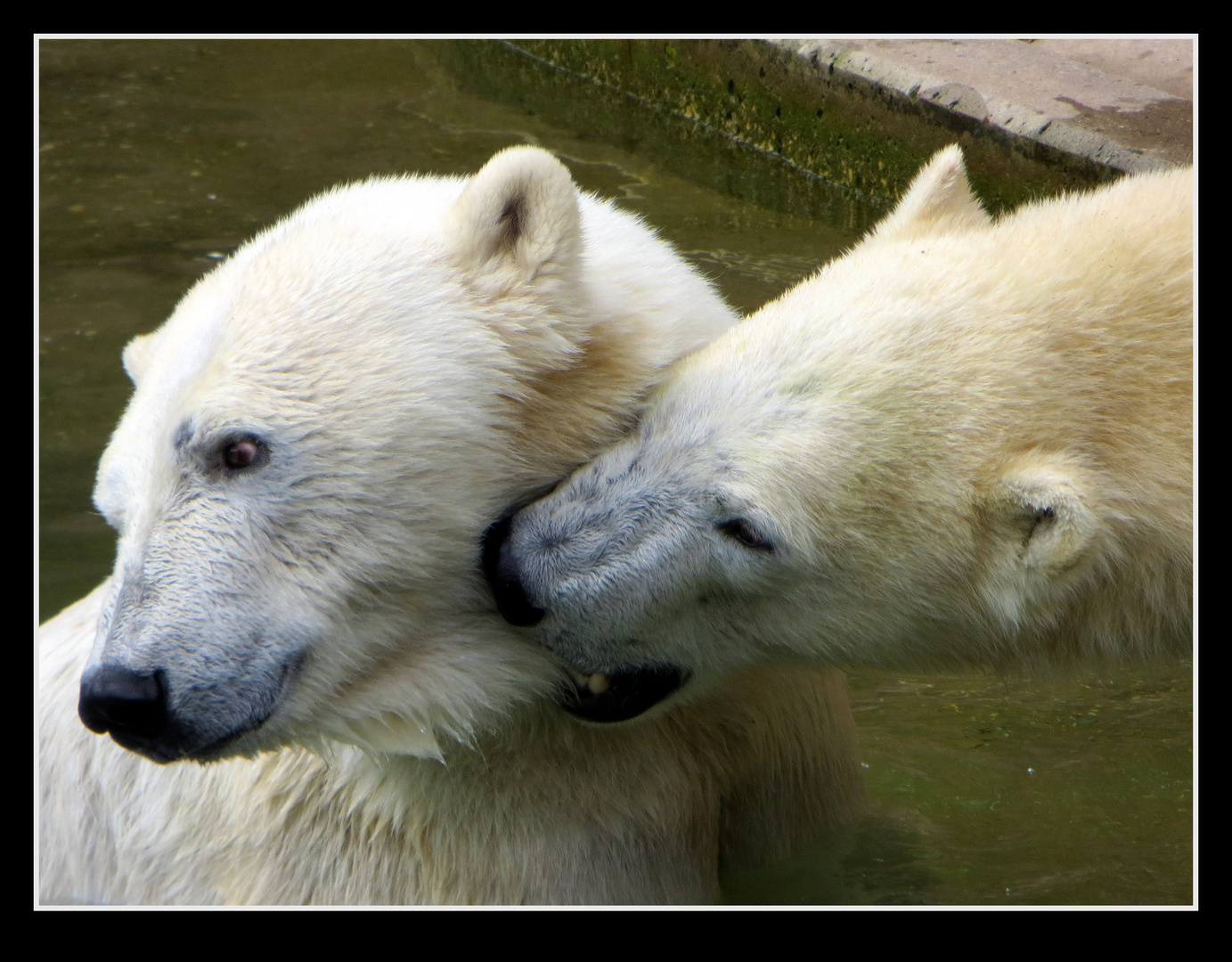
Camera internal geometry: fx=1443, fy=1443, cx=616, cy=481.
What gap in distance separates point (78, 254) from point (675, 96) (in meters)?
2.97

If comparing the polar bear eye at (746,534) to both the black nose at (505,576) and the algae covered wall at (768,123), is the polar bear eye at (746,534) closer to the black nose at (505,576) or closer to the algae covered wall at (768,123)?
the black nose at (505,576)

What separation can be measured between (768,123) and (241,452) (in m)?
4.96

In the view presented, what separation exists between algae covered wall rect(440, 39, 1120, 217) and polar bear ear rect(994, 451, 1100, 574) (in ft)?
10.3

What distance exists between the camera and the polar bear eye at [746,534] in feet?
7.50

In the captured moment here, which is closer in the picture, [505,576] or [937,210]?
[505,576]

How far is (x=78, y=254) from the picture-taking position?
21.8 ft

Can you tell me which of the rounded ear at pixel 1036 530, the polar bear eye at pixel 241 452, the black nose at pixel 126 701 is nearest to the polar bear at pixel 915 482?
the rounded ear at pixel 1036 530

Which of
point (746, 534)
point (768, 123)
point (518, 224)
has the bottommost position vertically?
point (768, 123)

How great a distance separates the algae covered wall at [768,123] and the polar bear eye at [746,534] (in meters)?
3.25

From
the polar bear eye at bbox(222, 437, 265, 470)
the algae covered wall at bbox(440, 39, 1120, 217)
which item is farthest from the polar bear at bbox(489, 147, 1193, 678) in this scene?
the algae covered wall at bbox(440, 39, 1120, 217)

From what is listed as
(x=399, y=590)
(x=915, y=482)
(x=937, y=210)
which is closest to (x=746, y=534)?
(x=915, y=482)

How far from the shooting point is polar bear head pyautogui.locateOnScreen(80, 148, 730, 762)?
2.20m

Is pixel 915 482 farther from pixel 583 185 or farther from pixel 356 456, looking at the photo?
pixel 583 185

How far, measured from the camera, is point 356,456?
2217mm
